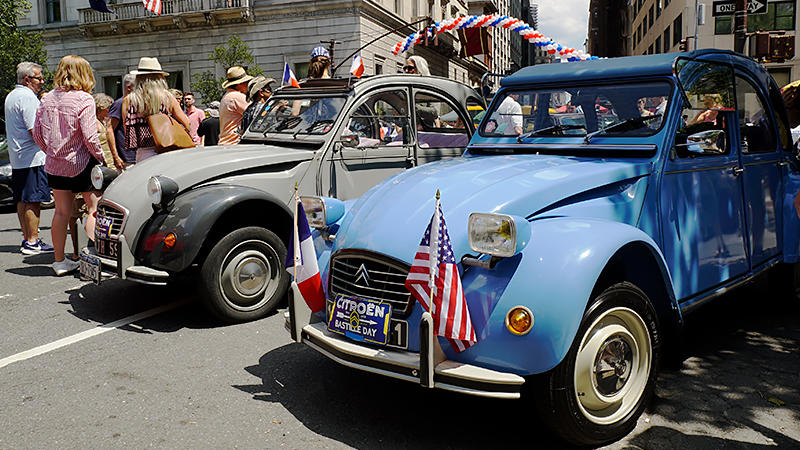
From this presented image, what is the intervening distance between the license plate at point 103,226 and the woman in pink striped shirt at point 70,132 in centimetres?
123

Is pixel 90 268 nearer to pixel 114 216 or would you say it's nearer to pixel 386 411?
pixel 114 216

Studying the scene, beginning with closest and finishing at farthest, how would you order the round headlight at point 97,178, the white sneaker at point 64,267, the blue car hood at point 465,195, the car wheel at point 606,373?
the car wheel at point 606,373
the blue car hood at point 465,195
the round headlight at point 97,178
the white sneaker at point 64,267

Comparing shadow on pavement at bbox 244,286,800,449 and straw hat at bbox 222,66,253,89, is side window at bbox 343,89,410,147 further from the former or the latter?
shadow on pavement at bbox 244,286,800,449

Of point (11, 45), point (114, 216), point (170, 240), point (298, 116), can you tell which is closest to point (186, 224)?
point (170, 240)

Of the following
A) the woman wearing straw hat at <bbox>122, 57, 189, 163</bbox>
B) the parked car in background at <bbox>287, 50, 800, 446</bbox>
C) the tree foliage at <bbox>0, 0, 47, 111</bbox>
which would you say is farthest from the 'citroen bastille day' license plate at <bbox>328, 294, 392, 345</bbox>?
the tree foliage at <bbox>0, 0, 47, 111</bbox>

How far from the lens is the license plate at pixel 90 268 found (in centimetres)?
516

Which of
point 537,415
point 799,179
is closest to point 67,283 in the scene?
point 537,415

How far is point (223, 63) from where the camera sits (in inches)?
1249

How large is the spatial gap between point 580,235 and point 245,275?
299 centimetres

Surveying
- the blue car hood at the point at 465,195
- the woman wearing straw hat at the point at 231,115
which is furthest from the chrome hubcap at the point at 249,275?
the woman wearing straw hat at the point at 231,115

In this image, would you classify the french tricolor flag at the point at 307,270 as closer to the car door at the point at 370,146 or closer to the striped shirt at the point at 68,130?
the car door at the point at 370,146

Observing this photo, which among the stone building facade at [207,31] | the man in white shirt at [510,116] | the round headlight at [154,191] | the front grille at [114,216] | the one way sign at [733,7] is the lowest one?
the front grille at [114,216]

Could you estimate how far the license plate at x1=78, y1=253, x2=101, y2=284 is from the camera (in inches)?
203

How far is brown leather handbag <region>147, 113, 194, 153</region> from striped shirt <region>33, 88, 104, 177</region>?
62 cm
